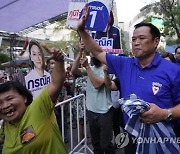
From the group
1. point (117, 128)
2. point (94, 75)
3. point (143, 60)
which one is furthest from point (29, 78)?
point (117, 128)

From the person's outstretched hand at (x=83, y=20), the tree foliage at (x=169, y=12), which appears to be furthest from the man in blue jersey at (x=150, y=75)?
the tree foliage at (x=169, y=12)

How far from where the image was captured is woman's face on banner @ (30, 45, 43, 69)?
340 centimetres

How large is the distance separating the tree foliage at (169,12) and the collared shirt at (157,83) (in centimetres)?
2533

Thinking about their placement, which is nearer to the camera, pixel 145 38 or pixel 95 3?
pixel 145 38

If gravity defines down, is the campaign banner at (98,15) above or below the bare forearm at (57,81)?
above

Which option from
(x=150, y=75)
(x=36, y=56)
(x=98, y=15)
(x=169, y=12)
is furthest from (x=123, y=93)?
(x=169, y=12)

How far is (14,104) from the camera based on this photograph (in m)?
2.09

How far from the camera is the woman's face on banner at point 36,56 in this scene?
3.40 m

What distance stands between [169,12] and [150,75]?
1031 inches

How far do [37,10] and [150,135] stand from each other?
736 cm

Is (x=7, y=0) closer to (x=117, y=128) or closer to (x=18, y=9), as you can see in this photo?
(x=18, y=9)

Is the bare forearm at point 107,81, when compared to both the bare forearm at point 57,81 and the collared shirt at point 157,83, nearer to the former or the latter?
the collared shirt at point 157,83

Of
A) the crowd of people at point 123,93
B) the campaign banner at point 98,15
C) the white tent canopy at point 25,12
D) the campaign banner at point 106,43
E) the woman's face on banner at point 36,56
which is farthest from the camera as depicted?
the white tent canopy at point 25,12

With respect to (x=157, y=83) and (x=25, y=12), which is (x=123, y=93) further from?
(x=25, y=12)
